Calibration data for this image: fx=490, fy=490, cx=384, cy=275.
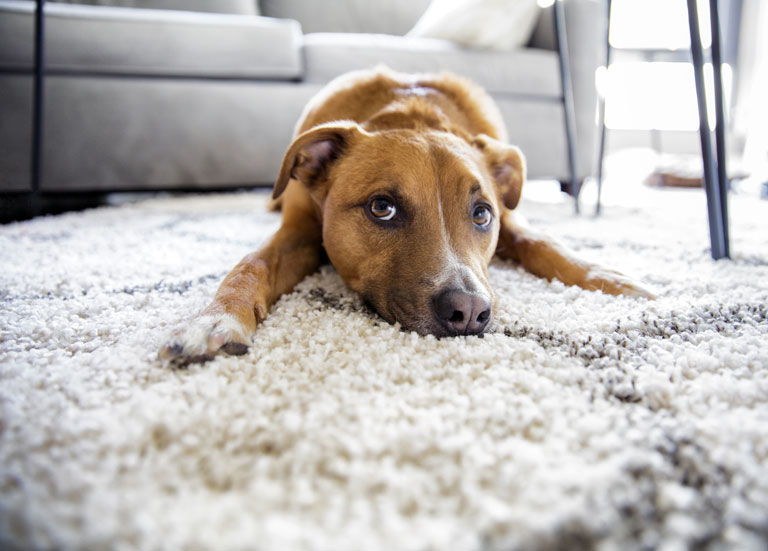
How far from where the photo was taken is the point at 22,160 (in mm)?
3365

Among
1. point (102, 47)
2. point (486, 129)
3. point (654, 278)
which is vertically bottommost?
point (654, 278)

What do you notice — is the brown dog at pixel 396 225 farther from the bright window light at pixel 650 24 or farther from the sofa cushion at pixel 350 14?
the bright window light at pixel 650 24

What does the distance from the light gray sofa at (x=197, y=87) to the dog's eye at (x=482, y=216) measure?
8.81 feet

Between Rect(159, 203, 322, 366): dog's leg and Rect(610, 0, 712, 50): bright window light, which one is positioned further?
Rect(610, 0, 712, 50): bright window light

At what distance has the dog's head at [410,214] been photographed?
1.20 m

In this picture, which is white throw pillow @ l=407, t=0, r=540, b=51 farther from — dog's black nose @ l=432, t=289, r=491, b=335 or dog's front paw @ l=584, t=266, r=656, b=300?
dog's black nose @ l=432, t=289, r=491, b=335

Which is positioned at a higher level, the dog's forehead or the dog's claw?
the dog's forehead

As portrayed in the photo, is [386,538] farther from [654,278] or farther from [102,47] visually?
[102,47]

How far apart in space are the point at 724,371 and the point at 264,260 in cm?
117

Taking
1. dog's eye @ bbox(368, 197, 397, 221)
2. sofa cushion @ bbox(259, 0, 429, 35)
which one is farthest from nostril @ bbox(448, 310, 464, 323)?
sofa cushion @ bbox(259, 0, 429, 35)

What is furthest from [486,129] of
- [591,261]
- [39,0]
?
[39,0]

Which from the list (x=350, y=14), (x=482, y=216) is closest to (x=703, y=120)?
(x=482, y=216)

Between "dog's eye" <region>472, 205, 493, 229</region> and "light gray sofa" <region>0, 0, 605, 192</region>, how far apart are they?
2684mm

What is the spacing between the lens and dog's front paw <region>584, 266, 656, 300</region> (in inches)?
56.3
